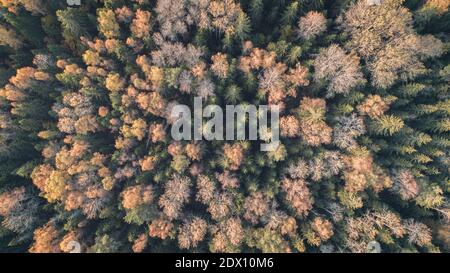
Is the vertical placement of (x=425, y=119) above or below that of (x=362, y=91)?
below

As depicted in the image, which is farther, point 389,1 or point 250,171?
point 250,171

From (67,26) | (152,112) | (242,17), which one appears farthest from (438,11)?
(67,26)

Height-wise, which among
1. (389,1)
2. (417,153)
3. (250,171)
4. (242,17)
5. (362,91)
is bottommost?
(250,171)

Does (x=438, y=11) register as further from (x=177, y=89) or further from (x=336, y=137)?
(x=177, y=89)

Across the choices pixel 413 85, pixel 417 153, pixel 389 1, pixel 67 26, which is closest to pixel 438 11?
pixel 389 1

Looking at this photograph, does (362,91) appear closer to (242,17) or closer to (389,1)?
(389,1)

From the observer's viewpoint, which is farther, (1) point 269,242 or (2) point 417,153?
(2) point 417,153
